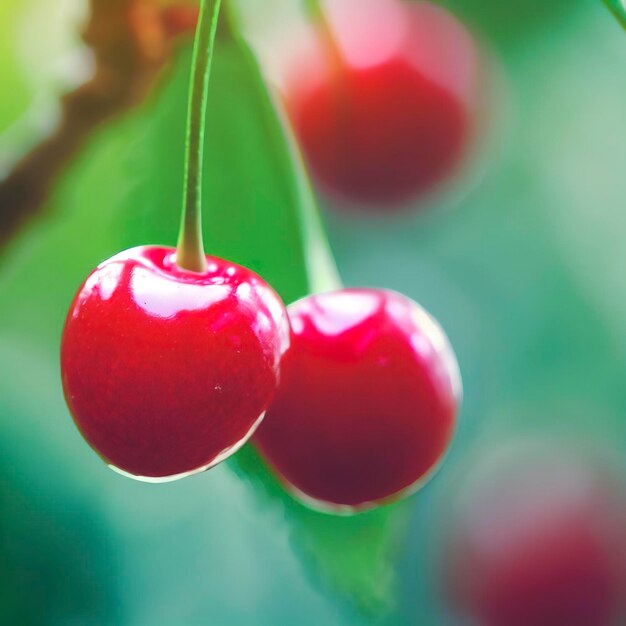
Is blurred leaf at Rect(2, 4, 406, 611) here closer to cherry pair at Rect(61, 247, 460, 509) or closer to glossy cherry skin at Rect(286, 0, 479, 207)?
glossy cherry skin at Rect(286, 0, 479, 207)

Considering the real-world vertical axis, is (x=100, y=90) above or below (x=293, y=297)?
above

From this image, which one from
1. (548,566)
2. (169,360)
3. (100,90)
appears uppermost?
(100,90)

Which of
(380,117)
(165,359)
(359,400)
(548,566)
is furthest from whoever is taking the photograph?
(548,566)

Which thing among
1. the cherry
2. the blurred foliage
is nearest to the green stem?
the blurred foliage

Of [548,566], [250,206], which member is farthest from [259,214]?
[548,566]

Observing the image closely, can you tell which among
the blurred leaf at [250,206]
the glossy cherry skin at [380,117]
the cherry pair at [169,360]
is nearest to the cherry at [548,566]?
the blurred leaf at [250,206]

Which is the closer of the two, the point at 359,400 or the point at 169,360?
the point at 169,360

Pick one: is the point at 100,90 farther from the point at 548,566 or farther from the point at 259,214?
the point at 548,566

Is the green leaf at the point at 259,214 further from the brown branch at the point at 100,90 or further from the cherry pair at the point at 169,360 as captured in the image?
the cherry pair at the point at 169,360
